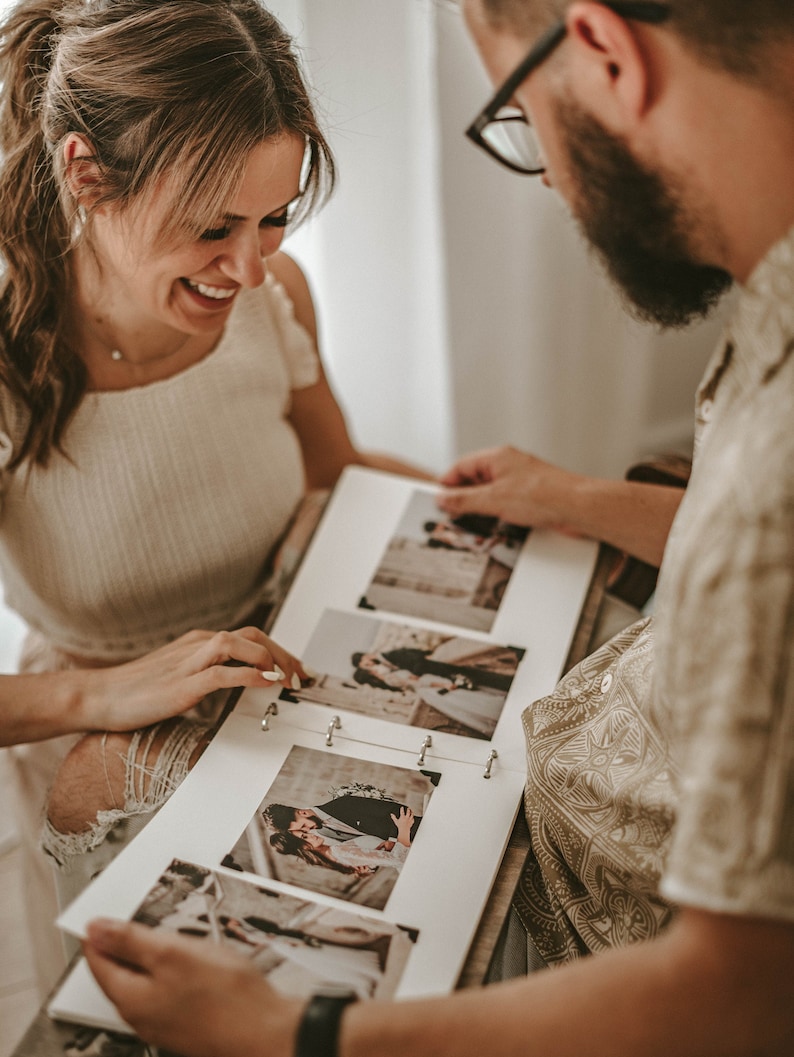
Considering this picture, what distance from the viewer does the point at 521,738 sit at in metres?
0.88

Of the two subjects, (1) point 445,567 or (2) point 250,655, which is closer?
(2) point 250,655

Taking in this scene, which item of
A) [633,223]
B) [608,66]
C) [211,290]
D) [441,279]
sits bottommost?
[441,279]

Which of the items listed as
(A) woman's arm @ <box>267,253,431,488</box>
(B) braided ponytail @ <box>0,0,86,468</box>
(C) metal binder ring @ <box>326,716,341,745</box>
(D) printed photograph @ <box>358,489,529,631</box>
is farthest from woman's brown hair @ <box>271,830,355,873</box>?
(A) woman's arm @ <box>267,253,431,488</box>

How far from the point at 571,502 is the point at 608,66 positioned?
0.56 m

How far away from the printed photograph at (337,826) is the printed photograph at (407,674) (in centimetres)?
7

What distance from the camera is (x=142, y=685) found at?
930 mm

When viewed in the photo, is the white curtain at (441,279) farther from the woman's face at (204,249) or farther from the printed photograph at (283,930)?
the printed photograph at (283,930)

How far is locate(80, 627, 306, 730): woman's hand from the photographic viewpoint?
894 mm

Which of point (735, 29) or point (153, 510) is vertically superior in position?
point (735, 29)

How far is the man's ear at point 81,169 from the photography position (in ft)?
3.07

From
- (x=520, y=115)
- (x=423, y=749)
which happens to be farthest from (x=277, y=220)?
(x=423, y=749)

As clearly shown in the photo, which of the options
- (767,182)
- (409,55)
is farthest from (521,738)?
(409,55)

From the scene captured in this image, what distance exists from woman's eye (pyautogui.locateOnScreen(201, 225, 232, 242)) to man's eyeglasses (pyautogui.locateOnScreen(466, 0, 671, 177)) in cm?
30

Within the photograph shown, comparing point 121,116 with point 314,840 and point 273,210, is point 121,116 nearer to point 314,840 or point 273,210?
point 273,210
